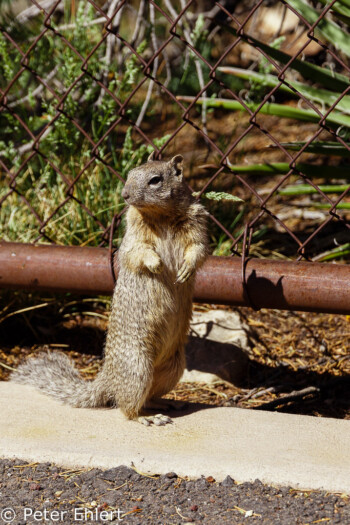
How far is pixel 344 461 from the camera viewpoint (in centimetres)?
263

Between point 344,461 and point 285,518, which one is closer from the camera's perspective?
point 285,518

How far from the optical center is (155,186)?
304 centimetres

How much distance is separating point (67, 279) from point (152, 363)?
62cm

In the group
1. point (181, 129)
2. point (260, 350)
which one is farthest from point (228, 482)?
point (181, 129)

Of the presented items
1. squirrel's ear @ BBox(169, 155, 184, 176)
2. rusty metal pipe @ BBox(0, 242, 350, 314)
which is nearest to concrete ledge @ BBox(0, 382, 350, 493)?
rusty metal pipe @ BBox(0, 242, 350, 314)

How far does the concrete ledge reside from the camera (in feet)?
8.41

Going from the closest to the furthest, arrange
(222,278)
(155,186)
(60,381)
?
(155,186), (222,278), (60,381)

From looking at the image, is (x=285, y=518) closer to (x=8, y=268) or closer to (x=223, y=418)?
(x=223, y=418)

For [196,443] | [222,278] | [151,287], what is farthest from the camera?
[222,278]

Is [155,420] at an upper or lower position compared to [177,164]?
lower

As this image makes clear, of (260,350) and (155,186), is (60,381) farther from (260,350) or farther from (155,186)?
(260,350)

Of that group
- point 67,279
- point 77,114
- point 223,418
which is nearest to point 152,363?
point 223,418

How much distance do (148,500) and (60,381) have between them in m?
1.11

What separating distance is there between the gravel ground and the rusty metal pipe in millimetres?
928
